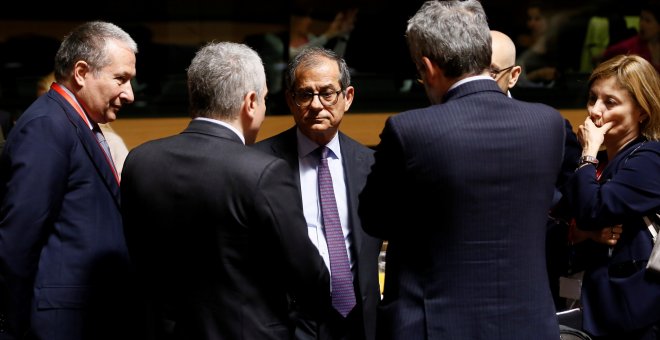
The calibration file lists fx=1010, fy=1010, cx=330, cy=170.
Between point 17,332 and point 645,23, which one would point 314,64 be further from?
point 645,23

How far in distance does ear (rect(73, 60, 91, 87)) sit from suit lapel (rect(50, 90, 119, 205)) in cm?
8

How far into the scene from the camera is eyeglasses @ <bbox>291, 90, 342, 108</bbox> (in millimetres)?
3638

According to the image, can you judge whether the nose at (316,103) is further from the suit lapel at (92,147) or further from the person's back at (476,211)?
the person's back at (476,211)

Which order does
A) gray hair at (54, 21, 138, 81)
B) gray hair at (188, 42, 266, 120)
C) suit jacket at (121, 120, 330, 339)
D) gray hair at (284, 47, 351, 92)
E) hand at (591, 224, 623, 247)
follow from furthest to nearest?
gray hair at (284, 47, 351, 92)
hand at (591, 224, 623, 247)
gray hair at (54, 21, 138, 81)
gray hair at (188, 42, 266, 120)
suit jacket at (121, 120, 330, 339)

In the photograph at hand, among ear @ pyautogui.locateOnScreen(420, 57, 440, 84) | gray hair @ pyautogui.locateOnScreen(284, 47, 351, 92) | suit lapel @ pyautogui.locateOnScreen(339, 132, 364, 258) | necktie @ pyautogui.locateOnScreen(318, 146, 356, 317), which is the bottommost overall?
necktie @ pyautogui.locateOnScreen(318, 146, 356, 317)

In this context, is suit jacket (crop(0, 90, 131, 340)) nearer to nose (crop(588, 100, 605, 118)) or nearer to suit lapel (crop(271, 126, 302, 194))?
suit lapel (crop(271, 126, 302, 194))

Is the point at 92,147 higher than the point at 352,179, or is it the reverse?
the point at 92,147

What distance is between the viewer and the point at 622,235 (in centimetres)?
345

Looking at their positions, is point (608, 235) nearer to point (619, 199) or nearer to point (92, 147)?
point (619, 199)

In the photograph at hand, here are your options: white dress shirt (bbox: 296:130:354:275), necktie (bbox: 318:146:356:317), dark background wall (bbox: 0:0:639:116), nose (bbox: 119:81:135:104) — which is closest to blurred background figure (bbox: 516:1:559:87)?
dark background wall (bbox: 0:0:639:116)

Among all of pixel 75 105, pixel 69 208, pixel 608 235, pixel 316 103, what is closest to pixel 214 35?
pixel 316 103

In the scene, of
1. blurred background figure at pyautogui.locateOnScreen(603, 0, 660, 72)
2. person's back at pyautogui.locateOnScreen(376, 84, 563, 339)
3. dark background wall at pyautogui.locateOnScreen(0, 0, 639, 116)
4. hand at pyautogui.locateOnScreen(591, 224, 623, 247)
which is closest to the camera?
person's back at pyautogui.locateOnScreen(376, 84, 563, 339)

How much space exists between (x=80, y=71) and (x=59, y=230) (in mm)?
537

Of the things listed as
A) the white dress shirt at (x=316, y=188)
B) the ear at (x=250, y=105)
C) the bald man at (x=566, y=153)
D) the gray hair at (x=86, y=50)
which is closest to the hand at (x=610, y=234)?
the bald man at (x=566, y=153)
